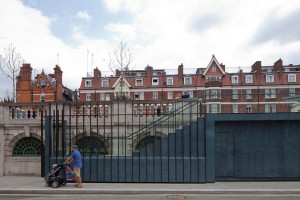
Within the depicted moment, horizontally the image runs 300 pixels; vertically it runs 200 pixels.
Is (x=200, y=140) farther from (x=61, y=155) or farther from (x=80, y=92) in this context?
(x=80, y=92)

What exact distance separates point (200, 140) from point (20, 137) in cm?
925

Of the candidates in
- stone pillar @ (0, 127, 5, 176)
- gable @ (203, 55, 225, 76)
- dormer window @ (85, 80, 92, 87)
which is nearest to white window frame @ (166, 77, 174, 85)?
gable @ (203, 55, 225, 76)

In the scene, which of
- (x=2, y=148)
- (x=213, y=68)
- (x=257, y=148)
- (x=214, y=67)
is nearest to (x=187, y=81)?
(x=213, y=68)

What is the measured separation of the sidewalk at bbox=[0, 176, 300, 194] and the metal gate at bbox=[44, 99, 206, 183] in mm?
597

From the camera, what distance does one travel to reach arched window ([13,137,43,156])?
15.5m

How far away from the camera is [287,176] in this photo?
511 inches

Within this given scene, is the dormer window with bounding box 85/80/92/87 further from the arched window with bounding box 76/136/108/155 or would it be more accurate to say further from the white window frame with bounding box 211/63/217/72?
the arched window with bounding box 76/136/108/155

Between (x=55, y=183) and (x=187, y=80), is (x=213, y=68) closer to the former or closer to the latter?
(x=187, y=80)

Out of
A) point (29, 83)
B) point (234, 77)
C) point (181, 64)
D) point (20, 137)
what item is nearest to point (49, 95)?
point (29, 83)

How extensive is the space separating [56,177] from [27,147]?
201 inches

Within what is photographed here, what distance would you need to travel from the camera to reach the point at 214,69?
6469 cm

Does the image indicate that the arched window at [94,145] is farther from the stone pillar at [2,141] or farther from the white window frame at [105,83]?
the white window frame at [105,83]

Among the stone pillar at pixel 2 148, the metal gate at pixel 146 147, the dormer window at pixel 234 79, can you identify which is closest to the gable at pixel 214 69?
the dormer window at pixel 234 79

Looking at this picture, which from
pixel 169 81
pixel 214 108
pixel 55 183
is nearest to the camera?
pixel 55 183
